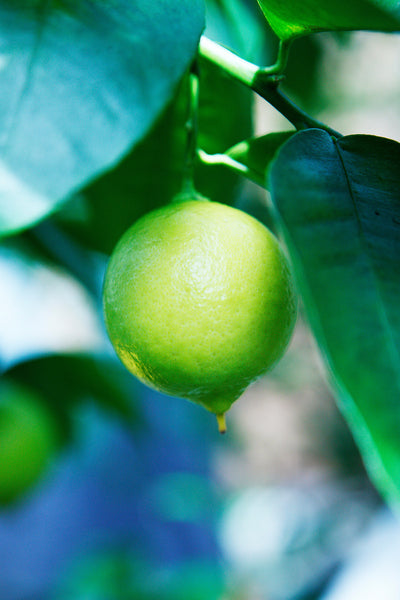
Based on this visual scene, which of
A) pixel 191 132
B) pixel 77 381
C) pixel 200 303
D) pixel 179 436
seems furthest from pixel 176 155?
pixel 179 436

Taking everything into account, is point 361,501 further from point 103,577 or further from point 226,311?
point 226,311

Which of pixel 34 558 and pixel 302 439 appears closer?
pixel 34 558

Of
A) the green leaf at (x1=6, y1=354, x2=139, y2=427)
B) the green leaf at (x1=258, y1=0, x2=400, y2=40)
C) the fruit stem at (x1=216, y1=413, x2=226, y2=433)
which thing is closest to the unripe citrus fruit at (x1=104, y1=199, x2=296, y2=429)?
the fruit stem at (x1=216, y1=413, x2=226, y2=433)

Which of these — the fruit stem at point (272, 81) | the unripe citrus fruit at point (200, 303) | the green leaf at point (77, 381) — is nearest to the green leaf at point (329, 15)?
the fruit stem at point (272, 81)

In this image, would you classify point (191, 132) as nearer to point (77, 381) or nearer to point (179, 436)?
point (77, 381)

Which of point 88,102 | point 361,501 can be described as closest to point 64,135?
point 88,102

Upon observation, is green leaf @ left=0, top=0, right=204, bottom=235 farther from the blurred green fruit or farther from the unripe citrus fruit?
the blurred green fruit

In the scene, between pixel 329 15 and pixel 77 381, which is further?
pixel 77 381
